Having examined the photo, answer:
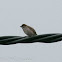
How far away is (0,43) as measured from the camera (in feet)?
20.0

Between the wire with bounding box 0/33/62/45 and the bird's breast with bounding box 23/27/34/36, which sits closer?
the wire with bounding box 0/33/62/45

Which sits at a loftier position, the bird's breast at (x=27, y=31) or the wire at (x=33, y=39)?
the bird's breast at (x=27, y=31)

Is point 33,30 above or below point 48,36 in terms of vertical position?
above

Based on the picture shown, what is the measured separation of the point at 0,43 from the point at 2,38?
15 cm

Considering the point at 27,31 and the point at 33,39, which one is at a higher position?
the point at 27,31

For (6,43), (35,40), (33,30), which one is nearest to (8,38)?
(6,43)

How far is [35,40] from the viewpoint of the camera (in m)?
6.02

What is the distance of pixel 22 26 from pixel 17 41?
5.69 m

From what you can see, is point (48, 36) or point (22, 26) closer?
point (48, 36)

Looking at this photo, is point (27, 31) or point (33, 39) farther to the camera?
point (27, 31)

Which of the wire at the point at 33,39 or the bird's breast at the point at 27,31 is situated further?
the bird's breast at the point at 27,31

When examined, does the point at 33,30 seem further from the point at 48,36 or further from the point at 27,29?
the point at 48,36

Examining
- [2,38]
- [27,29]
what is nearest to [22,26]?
[27,29]

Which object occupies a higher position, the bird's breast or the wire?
the bird's breast
